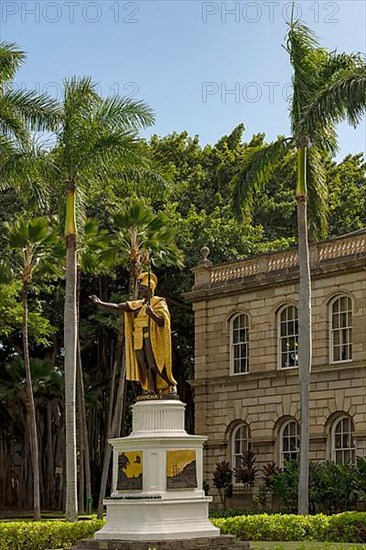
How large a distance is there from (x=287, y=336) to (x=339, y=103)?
11.9m

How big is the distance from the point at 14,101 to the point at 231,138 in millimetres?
22698

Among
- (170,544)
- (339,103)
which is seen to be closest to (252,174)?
(339,103)

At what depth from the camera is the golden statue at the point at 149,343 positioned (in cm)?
2166

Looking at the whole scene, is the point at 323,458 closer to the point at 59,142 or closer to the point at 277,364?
the point at 277,364

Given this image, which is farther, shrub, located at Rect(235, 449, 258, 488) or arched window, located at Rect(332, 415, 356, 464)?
shrub, located at Rect(235, 449, 258, 488)

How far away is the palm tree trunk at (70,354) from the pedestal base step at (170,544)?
807 cm

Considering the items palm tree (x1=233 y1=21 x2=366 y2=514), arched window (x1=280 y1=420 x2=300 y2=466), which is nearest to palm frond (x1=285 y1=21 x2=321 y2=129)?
palm tree (x1=233 y1=21 x2=366 y2=514)

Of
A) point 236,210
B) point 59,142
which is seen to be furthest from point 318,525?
point 59,142

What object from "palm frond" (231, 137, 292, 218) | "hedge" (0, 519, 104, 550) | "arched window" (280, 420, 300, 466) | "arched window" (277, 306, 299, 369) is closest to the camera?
"hedge" (0, 519, 104, 550)

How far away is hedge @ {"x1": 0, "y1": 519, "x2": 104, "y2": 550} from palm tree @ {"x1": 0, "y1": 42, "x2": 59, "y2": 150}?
10885 millimetres

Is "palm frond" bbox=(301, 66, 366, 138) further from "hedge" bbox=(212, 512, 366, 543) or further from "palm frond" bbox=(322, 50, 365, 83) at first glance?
"hedge" bbox=(212, 512, 366, 543)

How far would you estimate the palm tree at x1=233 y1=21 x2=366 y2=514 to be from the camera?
29281 millimetres

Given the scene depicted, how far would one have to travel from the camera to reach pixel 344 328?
3738 centimetres

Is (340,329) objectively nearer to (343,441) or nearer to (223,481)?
(343,441)
